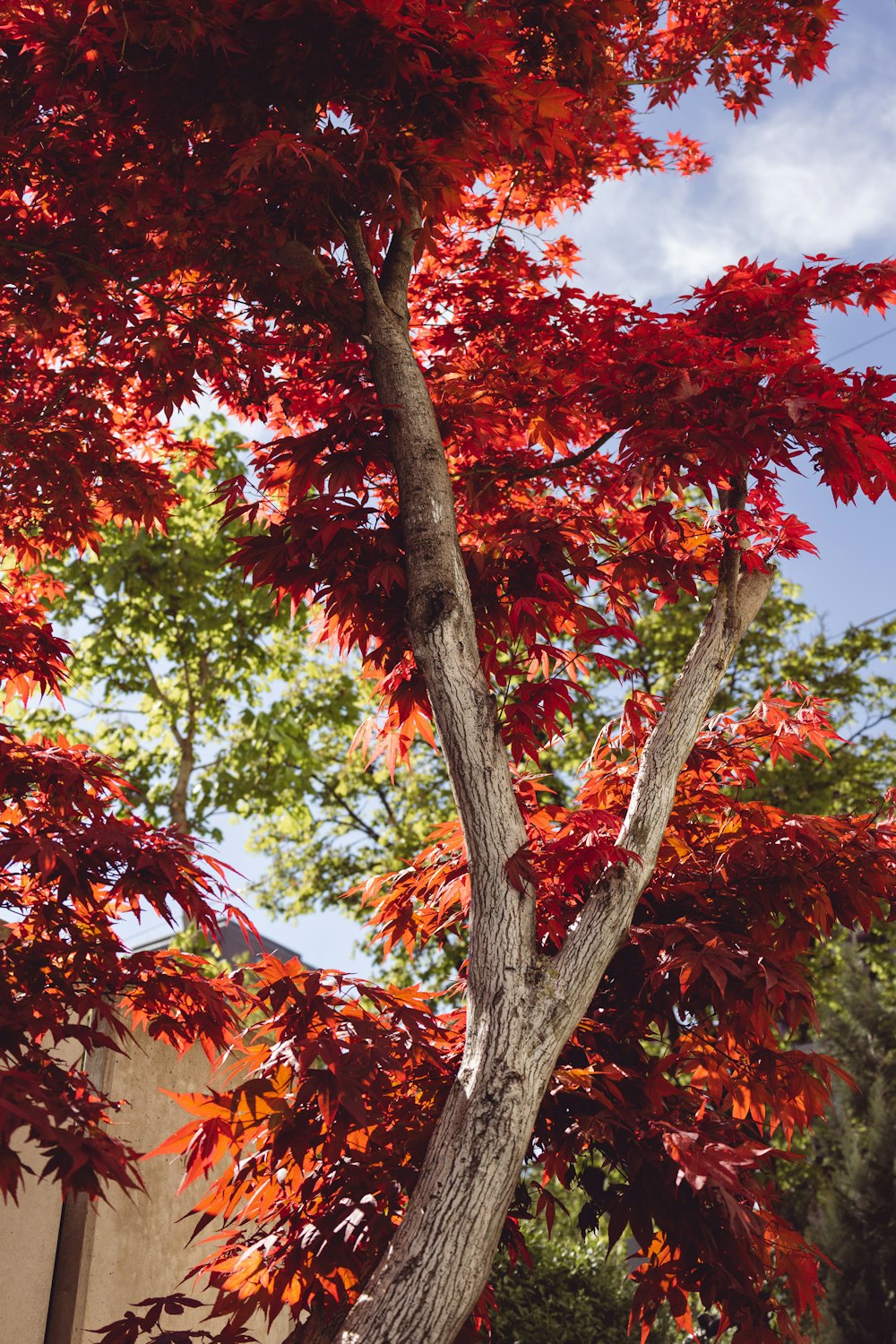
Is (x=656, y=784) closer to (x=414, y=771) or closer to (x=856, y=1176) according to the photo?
(x=856, y=1176)

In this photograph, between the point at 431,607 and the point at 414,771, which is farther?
the point at 414,771

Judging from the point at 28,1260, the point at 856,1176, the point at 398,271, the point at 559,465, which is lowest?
the point at 28,1260

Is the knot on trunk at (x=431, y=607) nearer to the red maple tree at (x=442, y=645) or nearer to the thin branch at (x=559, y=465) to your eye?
the red maple tree at (x=442, y=645)

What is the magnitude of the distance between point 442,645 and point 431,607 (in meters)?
0.11

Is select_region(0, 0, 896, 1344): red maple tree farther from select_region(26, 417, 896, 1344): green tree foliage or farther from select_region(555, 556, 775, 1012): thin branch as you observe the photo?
select_region(26, 417, 896, 1344): green tree foliage

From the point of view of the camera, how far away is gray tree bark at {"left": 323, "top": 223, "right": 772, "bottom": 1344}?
7.57ft

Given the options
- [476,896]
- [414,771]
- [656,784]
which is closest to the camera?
[476,896]

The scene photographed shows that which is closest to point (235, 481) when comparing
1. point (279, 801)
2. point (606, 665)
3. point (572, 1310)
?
point (606, 665)

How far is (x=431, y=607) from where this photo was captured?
2.91 m

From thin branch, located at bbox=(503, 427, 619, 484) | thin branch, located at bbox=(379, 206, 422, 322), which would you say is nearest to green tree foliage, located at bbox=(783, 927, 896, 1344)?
thin branch, located at bbox=(503, 427, 619, 484)

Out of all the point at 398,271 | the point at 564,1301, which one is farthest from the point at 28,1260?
the point at 564,1301

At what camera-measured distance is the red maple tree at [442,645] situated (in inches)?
101

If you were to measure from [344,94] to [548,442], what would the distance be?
122 cm

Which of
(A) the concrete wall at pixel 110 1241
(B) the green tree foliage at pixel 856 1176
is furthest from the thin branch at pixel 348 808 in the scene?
(A) the concrete wall at pixel 110 1241
